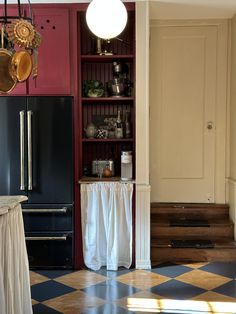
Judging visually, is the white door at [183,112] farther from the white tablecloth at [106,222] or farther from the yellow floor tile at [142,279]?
the yellow floor tile at [142,279]

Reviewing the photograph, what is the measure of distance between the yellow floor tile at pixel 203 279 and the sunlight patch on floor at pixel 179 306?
354 mm

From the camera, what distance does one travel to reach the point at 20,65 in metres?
2.72

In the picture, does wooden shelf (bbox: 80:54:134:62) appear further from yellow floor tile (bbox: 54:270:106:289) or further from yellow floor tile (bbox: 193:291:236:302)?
yellow floor tile (bbox: 193:291:236:302)

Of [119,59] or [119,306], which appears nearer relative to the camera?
[119,306]

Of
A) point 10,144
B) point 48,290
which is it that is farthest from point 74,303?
point 10,144

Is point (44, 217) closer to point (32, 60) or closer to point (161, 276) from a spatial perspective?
point (161, 276)

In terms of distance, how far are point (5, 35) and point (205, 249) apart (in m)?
2.90

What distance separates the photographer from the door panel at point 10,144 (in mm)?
4098

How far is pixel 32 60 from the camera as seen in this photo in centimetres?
288

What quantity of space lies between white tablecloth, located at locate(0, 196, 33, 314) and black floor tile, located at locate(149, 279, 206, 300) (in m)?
1.30

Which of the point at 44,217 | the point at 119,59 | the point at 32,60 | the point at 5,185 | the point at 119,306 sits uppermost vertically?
the point at 119,59

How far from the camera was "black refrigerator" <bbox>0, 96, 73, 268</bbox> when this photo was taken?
4.10 m

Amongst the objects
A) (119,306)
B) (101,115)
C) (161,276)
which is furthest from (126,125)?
(119,306)

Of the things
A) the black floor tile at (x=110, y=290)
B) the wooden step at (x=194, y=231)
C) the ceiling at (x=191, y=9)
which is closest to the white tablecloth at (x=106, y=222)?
the black floor tile at (x=110, y=290)
